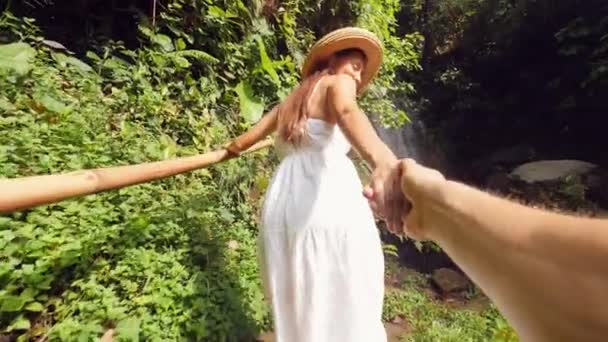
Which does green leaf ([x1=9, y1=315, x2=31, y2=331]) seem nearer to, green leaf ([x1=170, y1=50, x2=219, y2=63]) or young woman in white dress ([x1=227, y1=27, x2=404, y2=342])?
young woman in white dress ([x1=227, y1=27, x2=404, y2=342])

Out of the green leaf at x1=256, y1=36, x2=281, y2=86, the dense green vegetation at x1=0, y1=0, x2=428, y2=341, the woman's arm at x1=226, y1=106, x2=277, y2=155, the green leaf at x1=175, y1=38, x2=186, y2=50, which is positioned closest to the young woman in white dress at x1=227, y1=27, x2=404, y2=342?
the woman's arm at x1=226, y1=106, x2=277, y2=155

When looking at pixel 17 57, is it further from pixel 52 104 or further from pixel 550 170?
pixel 550 170

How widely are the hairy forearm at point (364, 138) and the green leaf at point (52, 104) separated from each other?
2.02 m

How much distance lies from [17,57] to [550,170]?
865cm

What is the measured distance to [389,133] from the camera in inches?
338

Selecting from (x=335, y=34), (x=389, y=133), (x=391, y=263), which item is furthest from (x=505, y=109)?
(x=335, y=34)

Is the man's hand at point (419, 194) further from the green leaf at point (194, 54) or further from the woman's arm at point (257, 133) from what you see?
the green leaf at point (194, 54)

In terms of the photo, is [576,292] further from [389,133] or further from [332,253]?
[389,133]

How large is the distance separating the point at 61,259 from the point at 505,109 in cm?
1025

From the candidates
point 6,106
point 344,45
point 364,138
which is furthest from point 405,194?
point 6,106

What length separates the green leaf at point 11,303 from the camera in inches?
65.0

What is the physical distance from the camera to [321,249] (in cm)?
186

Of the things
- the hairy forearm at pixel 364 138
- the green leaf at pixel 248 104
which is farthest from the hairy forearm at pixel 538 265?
the green leaf at pixel 248 104

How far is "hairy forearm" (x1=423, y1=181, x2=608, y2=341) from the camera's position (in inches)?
16.3
